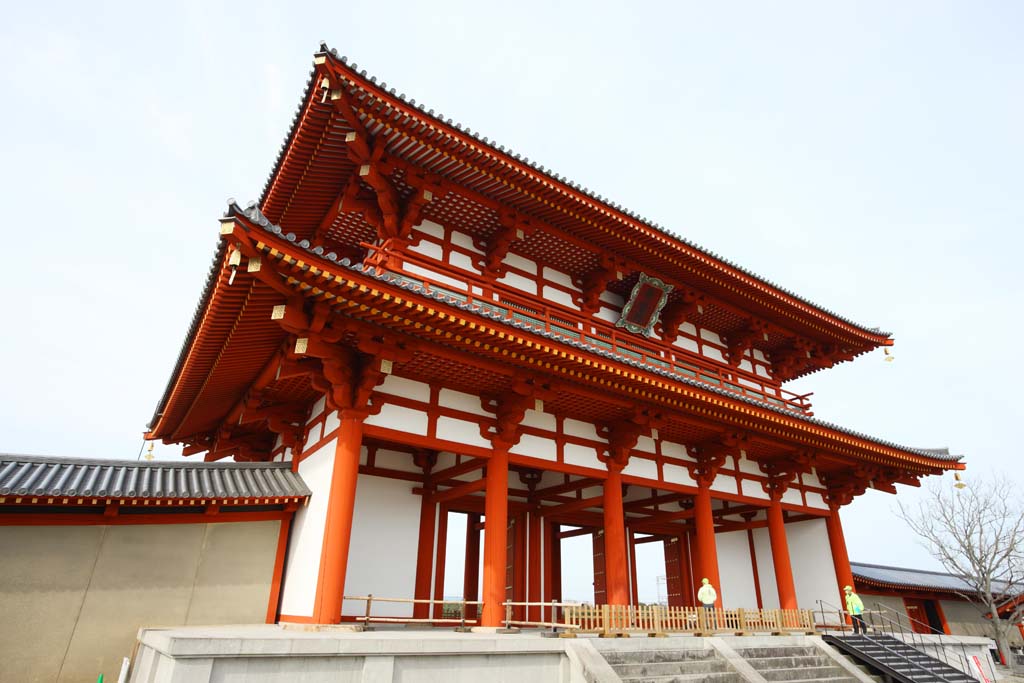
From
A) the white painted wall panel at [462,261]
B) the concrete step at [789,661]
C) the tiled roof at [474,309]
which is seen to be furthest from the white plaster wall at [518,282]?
the concrete step at [789,661]

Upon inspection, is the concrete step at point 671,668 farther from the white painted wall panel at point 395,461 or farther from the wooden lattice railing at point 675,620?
the white painted wall panel at point 395,461

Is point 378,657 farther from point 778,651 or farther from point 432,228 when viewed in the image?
point 432,228

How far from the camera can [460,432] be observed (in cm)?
1127

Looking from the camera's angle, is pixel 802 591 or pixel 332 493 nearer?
pixel 332 493

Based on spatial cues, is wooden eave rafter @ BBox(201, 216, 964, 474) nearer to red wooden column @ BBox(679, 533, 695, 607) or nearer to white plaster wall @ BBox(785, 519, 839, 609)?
white plaster wall @ BBox(785, 519, 839, 609)

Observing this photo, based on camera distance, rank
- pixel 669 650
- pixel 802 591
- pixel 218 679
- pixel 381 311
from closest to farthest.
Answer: pixel 218 679
pixel 381 311
pixel 669 650
pixel 802 591

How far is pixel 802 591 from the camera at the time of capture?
17.3 meters

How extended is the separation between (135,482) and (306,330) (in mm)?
4551

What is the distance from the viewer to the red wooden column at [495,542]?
10281 mm

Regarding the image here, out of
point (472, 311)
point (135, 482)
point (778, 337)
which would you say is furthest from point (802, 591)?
point (135, 482)

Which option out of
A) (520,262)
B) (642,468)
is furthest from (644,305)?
(642,468)

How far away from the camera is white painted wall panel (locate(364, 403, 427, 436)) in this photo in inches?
413

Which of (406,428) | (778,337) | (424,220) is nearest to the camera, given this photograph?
(406,428)

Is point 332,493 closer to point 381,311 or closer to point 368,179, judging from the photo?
point 381,311
